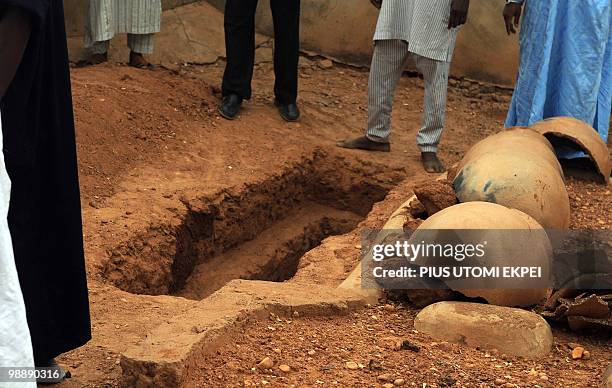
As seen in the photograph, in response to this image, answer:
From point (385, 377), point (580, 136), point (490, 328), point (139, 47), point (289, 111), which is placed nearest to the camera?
point (385, 377)

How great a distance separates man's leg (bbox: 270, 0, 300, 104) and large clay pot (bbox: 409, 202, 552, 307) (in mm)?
2945

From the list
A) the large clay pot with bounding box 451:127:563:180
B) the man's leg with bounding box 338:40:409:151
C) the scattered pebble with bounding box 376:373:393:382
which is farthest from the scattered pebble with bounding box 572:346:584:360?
the man's leg with bounding box 338:40:409:151

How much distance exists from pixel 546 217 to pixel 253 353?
4.97ft

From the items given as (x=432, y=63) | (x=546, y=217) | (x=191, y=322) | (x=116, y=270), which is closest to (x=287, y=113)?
(x=432, y=63)

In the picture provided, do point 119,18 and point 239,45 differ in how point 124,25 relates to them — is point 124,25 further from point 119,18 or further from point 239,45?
point 239,45

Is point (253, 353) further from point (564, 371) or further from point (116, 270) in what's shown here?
point (116, 270)

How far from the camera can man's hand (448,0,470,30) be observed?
5000mm

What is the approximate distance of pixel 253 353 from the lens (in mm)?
2635

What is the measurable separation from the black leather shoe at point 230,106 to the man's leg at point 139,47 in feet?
2.63

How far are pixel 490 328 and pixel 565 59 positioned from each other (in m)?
2.68

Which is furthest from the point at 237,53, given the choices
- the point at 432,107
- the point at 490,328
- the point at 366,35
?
the point at 490,328

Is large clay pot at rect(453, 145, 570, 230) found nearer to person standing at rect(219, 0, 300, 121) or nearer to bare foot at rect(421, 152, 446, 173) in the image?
bare foot at rect(421, 152, 446, 173)

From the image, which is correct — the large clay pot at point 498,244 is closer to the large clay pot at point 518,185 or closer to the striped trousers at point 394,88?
the large clay pot at point 518,185

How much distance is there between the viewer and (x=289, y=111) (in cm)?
608
